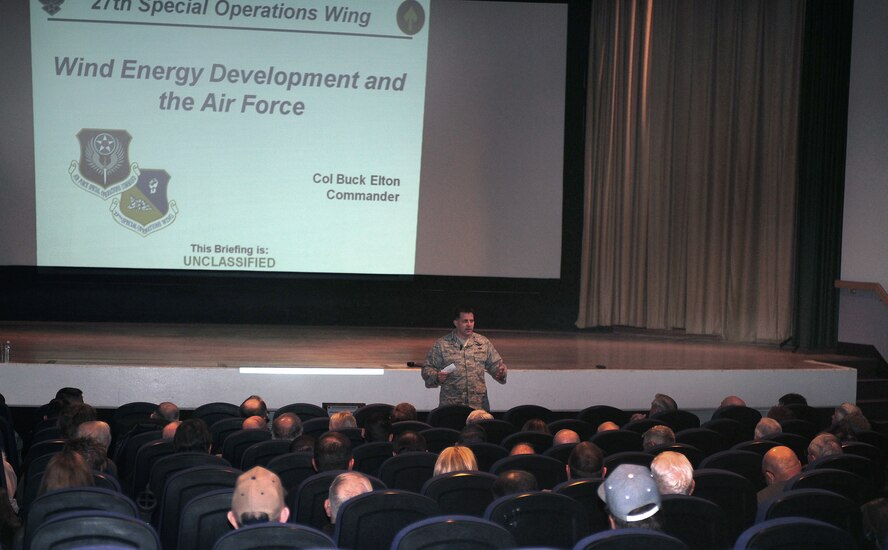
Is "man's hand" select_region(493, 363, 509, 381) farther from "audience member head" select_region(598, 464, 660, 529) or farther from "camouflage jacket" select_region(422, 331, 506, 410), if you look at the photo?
"audience member head" select_region(598, 464, 660, 529)

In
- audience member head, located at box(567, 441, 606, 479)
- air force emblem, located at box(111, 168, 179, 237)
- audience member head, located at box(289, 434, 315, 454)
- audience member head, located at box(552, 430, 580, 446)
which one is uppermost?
air force emblem, located at box(111, 168, 179, 237)

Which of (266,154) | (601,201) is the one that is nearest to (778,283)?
(601,201)

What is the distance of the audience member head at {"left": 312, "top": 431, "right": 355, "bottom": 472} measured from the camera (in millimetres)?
4320

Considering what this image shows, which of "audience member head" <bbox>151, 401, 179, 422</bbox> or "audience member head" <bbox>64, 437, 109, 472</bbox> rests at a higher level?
"audience member head" <bbox>64, 437, 109, 472</bbox>

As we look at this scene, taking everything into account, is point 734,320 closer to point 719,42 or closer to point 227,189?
point 719,42

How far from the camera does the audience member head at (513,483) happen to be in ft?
12.4

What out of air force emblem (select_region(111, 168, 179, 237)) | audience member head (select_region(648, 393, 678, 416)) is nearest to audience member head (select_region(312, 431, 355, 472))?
audience member head (select_region(648, 393, 678, 416))

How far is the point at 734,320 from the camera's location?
12.6 meters

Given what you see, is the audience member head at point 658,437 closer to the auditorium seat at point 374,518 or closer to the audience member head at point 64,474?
the auditorium seat at point 374,518

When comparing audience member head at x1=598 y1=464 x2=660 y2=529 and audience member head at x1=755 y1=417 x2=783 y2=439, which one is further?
audience member head at x1=755 y1=417 x2=783 y2=439

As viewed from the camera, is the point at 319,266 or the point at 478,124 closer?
the point at 319,266

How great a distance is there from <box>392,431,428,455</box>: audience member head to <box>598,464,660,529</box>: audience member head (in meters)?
1.94

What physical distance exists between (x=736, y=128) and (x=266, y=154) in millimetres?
5975

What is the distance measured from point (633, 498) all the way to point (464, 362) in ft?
14.5
